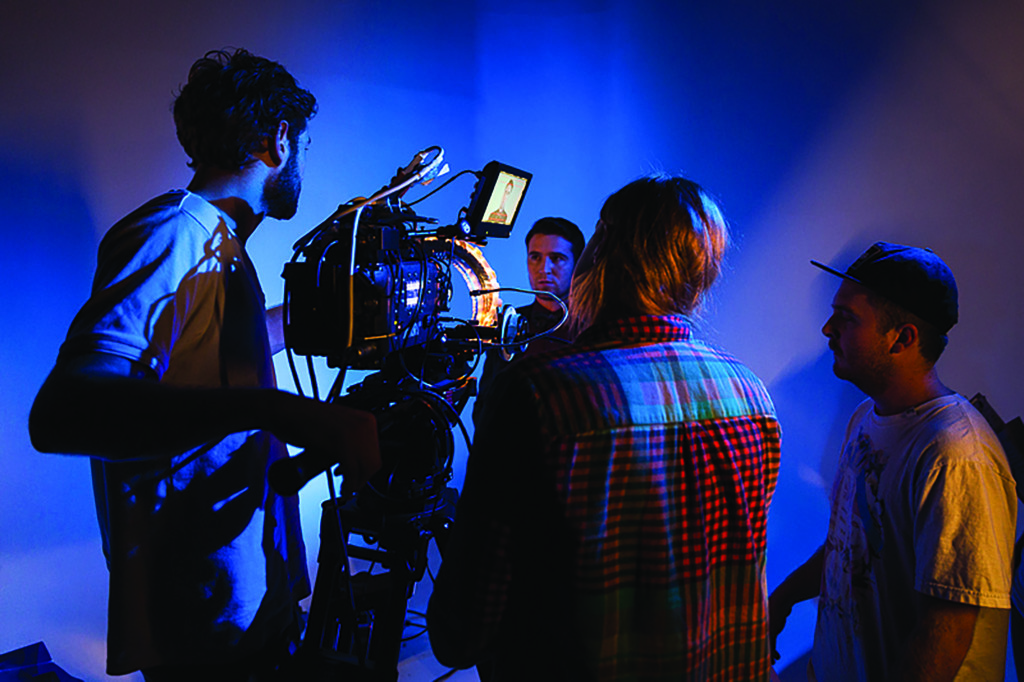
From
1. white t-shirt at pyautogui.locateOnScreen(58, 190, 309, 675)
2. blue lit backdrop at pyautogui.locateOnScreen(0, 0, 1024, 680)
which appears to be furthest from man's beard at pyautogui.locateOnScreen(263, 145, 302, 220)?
blue lit backdrop at pyautogui.locateOnScreen(0, 0, 1024, 680)

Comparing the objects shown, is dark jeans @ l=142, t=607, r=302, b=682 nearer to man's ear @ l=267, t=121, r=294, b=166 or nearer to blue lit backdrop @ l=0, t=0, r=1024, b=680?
man's ear @ l=267, t=121, r=294, b=166

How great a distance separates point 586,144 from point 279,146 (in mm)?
1940

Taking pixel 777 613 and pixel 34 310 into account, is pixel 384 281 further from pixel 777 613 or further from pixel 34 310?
pixel 34 310

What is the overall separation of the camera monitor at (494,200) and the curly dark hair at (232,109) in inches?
13.7

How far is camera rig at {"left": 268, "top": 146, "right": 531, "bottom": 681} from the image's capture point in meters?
0.77

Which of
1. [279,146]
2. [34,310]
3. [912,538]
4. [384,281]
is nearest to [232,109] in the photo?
[279,146]

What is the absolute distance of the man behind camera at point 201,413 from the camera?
0.55m

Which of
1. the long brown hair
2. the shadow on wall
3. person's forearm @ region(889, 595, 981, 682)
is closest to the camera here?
the long brown hair

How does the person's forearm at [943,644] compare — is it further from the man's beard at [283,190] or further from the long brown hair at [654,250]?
the man's beard at [283,190]

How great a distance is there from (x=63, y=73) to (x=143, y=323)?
1423 mm

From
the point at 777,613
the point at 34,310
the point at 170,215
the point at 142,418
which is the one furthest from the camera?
the point at 34,310

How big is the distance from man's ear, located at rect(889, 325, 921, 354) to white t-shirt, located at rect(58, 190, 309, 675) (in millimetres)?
1298

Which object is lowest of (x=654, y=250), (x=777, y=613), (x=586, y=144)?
(x=777, y=613)

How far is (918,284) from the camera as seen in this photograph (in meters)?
1.19
